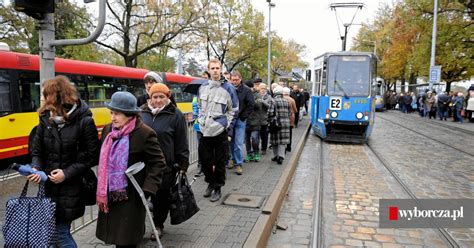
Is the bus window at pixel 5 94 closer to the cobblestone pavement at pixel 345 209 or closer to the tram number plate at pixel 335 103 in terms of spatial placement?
the cobblestone pavement at pixel 345 209

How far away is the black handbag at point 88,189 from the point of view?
3.09 metres

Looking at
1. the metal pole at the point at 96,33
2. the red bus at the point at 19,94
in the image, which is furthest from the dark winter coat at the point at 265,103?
the metal pole at the point at 96,33

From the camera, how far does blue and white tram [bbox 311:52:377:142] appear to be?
11.9 m

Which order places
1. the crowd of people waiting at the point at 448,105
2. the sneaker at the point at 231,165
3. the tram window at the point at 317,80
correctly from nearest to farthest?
the sneaker at the point at 231,165, the tram window at the point at 317,80, the crowd of people waiting at the point at 448,105

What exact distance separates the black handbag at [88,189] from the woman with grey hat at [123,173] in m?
0.15

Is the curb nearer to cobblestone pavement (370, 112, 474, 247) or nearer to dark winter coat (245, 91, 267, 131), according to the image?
dark winter coat (245, 91, 267, 131)

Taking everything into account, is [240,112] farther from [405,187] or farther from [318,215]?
[405,187]

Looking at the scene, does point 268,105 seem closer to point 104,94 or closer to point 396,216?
point 396,216

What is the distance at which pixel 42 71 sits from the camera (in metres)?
3.70

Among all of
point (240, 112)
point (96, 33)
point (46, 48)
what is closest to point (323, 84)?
point (240, 112)

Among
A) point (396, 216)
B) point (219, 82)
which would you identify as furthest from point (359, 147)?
point (219, 82)

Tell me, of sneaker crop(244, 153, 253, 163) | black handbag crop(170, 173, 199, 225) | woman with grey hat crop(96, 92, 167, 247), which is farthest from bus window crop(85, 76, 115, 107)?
woman with grey hat crop(96, 92, 167, 247)

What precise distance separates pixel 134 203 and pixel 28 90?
26.5 ft

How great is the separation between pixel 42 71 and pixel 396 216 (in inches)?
189
